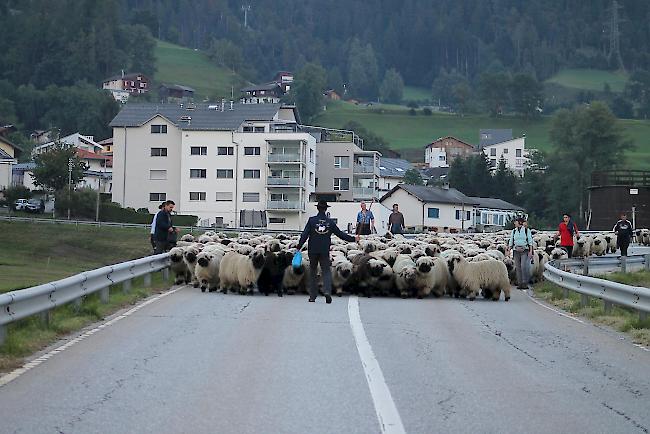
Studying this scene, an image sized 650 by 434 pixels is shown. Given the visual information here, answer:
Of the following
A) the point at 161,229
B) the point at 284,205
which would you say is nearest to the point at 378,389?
the point at 161,229

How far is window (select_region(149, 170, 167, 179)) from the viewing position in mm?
95125

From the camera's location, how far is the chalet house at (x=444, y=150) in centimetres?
17925

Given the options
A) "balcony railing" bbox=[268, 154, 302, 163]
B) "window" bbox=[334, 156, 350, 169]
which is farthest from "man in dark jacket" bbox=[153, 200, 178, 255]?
"window" bbox=[334, 156, 350, 169]

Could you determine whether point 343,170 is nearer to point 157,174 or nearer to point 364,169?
point 364,169

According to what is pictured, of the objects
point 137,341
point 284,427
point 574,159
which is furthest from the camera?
point 574,159

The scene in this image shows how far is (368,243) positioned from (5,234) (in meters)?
41.5

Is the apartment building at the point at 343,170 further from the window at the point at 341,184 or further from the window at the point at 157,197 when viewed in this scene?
the window at the point at 157,197

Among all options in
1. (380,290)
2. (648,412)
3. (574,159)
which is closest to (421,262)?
(380,290)

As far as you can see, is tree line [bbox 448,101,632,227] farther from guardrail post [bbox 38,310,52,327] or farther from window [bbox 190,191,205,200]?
guardrail post [bbox 38,310,52,327]

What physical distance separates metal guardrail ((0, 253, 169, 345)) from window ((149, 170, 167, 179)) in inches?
2813

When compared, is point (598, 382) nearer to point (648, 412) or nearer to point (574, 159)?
point (648, 412)

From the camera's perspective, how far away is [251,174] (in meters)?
93.4

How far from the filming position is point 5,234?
63.3 meters

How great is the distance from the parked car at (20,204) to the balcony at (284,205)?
19.6m
